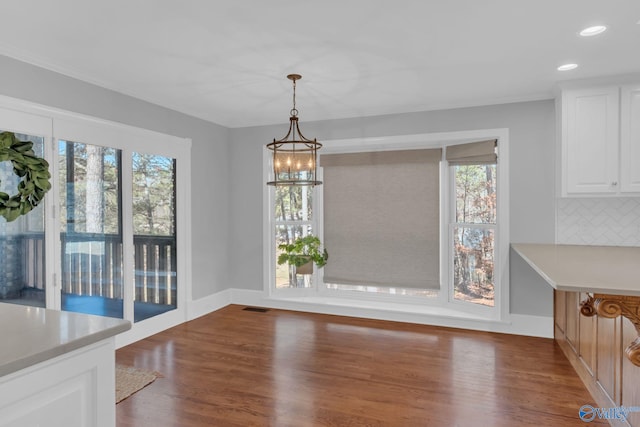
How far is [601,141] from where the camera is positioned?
135 inches

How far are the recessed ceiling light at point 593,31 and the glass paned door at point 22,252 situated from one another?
4092 millimetres

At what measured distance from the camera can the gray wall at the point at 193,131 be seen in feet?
9.96

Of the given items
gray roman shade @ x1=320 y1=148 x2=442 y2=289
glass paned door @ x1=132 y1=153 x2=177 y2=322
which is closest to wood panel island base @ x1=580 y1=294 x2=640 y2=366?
gray roman shade @ x1=320 y1=148 x2=442 y2=289

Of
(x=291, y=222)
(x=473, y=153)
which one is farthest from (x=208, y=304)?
(x=473, y=153)

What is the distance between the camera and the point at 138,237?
404 cm

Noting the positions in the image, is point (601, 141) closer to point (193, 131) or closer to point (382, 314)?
point (382, 314)

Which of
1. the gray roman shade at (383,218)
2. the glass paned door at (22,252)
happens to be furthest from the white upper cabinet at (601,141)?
the glass paned door at (22,252)

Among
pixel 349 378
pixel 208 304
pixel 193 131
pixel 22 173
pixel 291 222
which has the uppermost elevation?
pixel 193 131

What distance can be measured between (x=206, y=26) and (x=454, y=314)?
377cm

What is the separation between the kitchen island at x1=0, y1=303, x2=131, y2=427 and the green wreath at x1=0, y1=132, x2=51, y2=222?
0.37m

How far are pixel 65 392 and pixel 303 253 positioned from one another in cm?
387

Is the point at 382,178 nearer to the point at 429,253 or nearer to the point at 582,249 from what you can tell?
the point at 429,253

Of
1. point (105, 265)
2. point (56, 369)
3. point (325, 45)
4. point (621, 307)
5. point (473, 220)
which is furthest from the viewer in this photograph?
point (473, 220)

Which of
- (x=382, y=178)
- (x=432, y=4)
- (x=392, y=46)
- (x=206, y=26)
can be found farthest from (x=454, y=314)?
(x=206, y=26)
